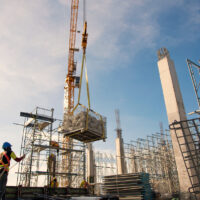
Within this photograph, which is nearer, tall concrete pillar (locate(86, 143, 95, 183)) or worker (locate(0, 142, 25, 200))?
worker (locate(0, 142, 25, 200))

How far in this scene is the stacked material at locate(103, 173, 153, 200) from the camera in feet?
33.1

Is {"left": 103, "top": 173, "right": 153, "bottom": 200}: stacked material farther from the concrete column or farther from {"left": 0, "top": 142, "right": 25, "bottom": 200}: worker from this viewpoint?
the concrete column

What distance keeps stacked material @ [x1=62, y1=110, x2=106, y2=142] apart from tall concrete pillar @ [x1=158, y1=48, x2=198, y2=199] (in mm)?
3619

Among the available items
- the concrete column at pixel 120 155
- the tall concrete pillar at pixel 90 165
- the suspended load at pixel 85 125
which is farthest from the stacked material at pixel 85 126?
the tall concrete pillar at pixel 90 165

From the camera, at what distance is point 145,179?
417 inches

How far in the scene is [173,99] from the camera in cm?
1111

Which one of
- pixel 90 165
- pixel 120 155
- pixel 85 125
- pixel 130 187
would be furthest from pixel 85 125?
pixel 90 165

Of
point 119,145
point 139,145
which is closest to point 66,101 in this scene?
point 119,145

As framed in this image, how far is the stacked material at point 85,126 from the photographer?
9354 millimetres

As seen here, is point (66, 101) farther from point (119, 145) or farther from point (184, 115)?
point (184, 115)

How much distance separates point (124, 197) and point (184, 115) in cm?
518

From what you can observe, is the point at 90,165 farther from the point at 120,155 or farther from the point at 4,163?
the point at 4,163

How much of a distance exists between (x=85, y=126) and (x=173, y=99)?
5.07 metres

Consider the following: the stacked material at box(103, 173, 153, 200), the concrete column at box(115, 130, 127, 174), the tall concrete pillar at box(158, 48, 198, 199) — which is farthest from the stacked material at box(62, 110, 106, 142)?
the concrete column at box(115, 130, 127, 174)
